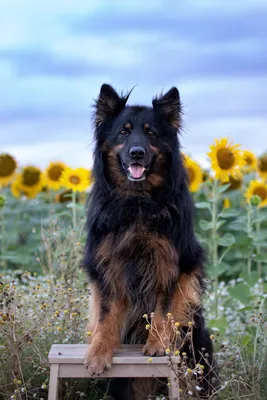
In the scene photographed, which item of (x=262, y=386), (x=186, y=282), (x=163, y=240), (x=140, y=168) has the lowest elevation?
(x=262, y=386)

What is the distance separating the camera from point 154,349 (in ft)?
13.0

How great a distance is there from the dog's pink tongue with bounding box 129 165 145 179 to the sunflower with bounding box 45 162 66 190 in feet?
14.3

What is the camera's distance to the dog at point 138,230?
13.4ft

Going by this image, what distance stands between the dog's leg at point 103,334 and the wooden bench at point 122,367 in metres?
0.05

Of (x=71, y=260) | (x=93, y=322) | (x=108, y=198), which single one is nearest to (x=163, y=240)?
(x=108, y=198)

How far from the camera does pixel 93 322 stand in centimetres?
427

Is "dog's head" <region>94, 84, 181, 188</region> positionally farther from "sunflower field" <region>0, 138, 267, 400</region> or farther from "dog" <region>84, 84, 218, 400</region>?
"sunflower field" <region>0, 138, 267, 400</region>

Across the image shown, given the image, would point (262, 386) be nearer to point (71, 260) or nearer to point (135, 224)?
point (135, 224)

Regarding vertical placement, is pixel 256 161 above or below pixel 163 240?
above

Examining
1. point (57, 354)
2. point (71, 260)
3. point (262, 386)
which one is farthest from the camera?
point (71, 260)

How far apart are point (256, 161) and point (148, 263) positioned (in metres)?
4.74

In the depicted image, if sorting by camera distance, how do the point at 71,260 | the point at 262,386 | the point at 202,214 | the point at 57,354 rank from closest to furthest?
the point at 57,354, the point at 262,386, the point at 71,260, the point at 202,214

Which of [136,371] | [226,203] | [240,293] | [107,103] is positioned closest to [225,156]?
[240,293]

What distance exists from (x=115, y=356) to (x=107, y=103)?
1633 millimetres
